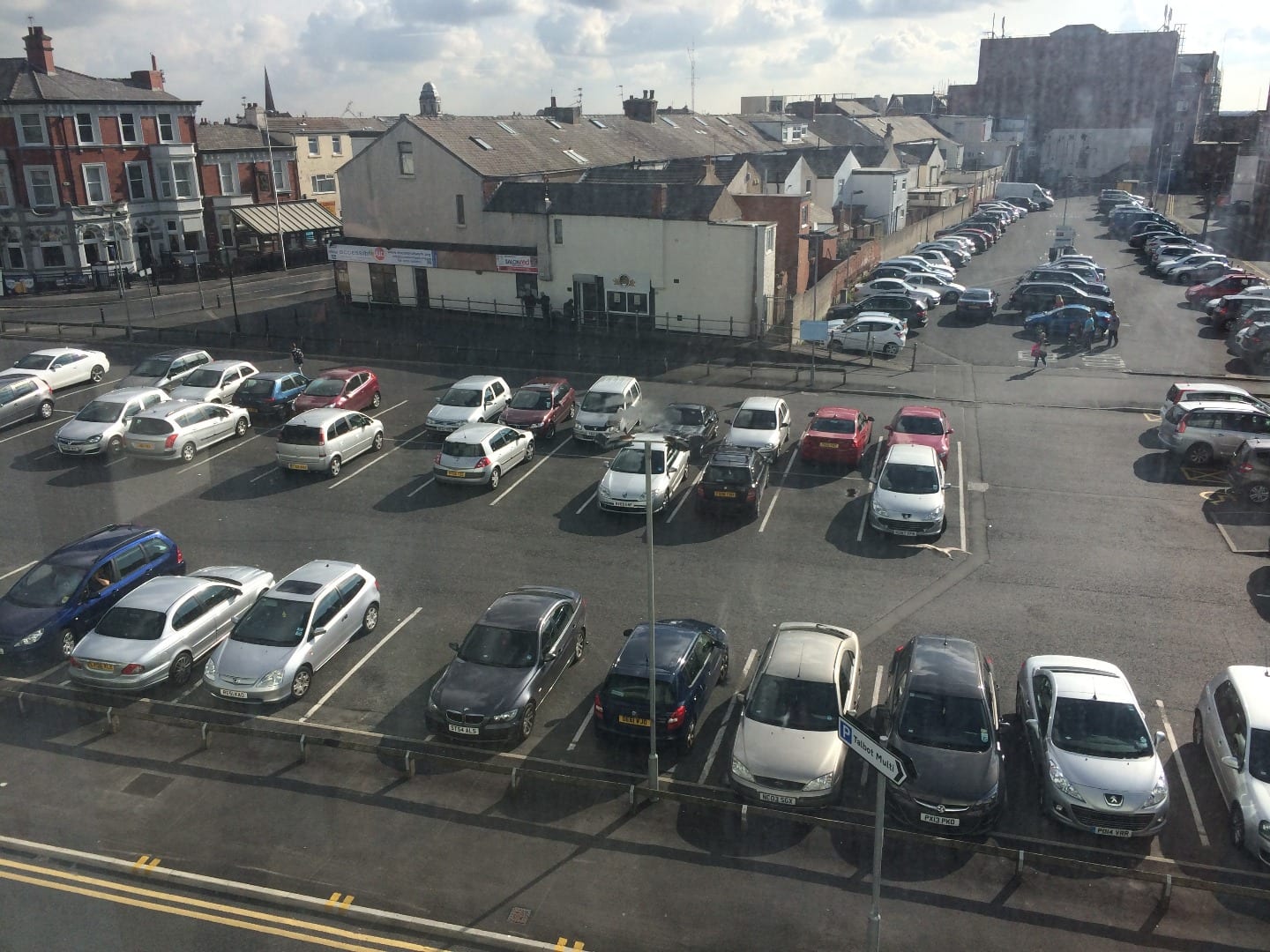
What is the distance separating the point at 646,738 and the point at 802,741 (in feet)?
7.08

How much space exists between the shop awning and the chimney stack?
34.6ft

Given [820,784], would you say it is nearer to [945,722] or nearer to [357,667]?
[945,722]

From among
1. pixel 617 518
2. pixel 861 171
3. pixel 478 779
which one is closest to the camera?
pixel 478 779

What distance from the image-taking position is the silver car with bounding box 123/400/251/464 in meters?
23.7

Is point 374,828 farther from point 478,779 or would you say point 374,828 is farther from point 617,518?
point 617,518

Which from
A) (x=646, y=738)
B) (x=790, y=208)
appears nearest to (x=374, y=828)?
(x=646, y=738)

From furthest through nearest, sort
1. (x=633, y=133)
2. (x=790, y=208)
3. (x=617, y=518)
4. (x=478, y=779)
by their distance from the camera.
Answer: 1. (x=633, y=133)
2. (x=790, y=208)
3. (x=617, y=518)
4. (x=478, y=779)

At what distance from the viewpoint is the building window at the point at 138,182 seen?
48469mm

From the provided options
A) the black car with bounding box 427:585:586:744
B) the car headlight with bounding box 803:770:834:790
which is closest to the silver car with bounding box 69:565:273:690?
the black car with bounding box 427:585:586:744

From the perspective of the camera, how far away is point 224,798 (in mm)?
12102

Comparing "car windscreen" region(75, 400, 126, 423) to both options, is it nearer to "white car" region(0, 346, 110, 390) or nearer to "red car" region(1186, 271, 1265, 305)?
"white car" region(0, 346, 110, 390)

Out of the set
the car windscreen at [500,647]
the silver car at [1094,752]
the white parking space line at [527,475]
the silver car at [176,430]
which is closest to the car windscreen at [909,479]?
the silver car at [1094,752]

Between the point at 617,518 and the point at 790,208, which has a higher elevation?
the point at 790,208

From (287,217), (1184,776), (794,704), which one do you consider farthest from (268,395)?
(287,217)
